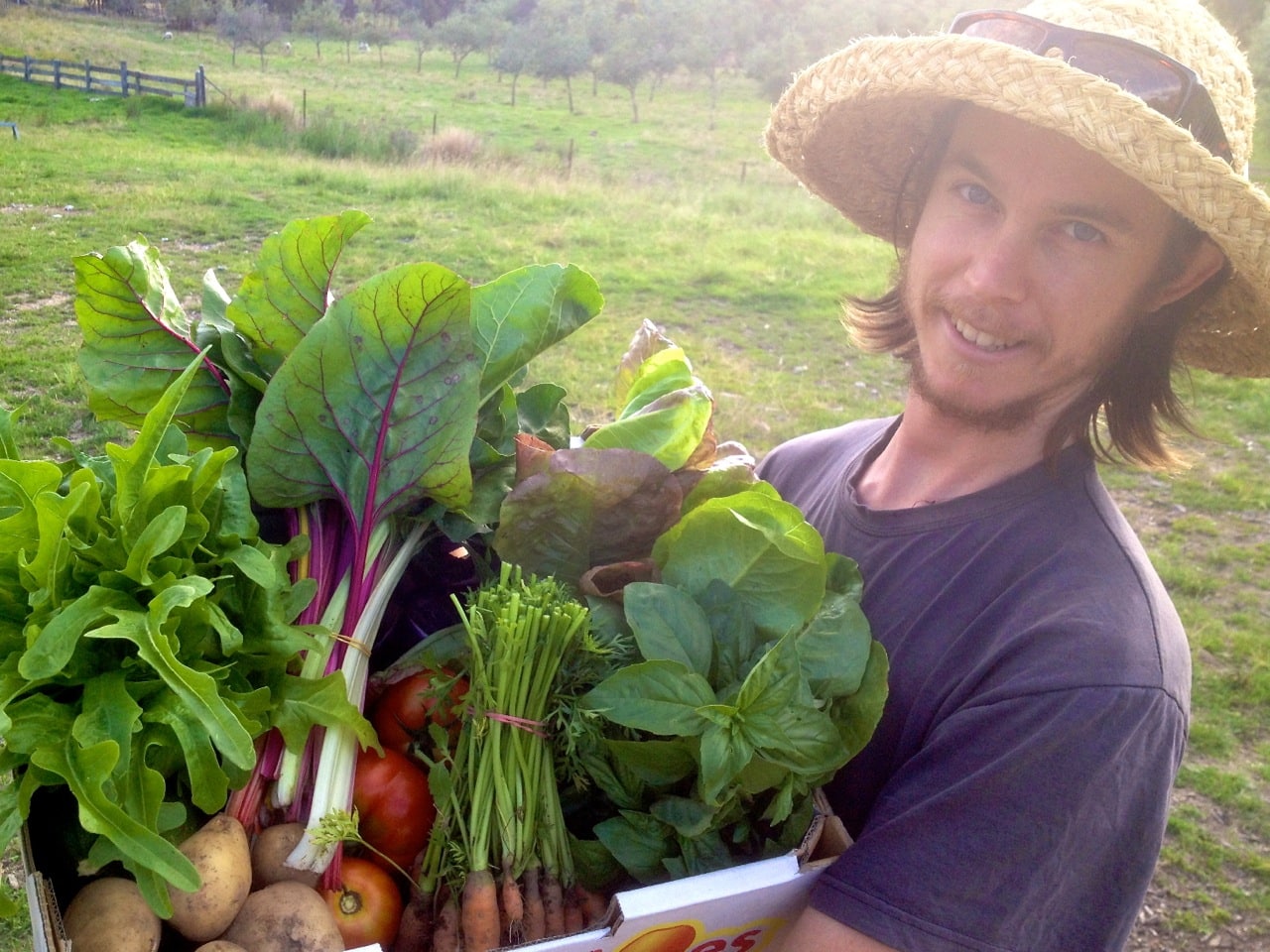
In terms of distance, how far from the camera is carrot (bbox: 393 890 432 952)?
115cm

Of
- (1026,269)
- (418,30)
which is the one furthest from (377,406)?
(418,30)

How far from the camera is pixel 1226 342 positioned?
1.77 m

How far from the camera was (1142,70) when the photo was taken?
1.37m

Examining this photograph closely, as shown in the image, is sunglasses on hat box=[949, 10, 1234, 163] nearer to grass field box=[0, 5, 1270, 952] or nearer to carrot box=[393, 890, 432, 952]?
grass field box=[0, 5, 1270, 952]

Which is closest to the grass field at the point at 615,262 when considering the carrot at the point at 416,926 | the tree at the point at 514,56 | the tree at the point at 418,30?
the carrot at the point at 416,926

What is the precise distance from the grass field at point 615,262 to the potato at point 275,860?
870 mm

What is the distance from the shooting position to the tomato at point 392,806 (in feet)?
3.91

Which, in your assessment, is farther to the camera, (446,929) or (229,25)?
(229,25)

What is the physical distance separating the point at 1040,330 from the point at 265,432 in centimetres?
121

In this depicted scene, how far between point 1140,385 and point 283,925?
5.37 ft

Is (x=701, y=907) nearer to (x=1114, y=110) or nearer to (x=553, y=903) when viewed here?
(x=553, y=903)

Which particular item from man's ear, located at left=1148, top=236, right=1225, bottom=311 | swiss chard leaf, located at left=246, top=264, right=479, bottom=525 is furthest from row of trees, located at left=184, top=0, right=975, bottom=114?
swiss chard leaf, located at left=246, top=264, right=479, bottom=525

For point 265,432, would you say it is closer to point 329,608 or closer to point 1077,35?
point 329,608

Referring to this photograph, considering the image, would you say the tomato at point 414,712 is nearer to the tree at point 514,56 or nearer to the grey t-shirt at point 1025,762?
the grey t-shirt at point 1025,762
